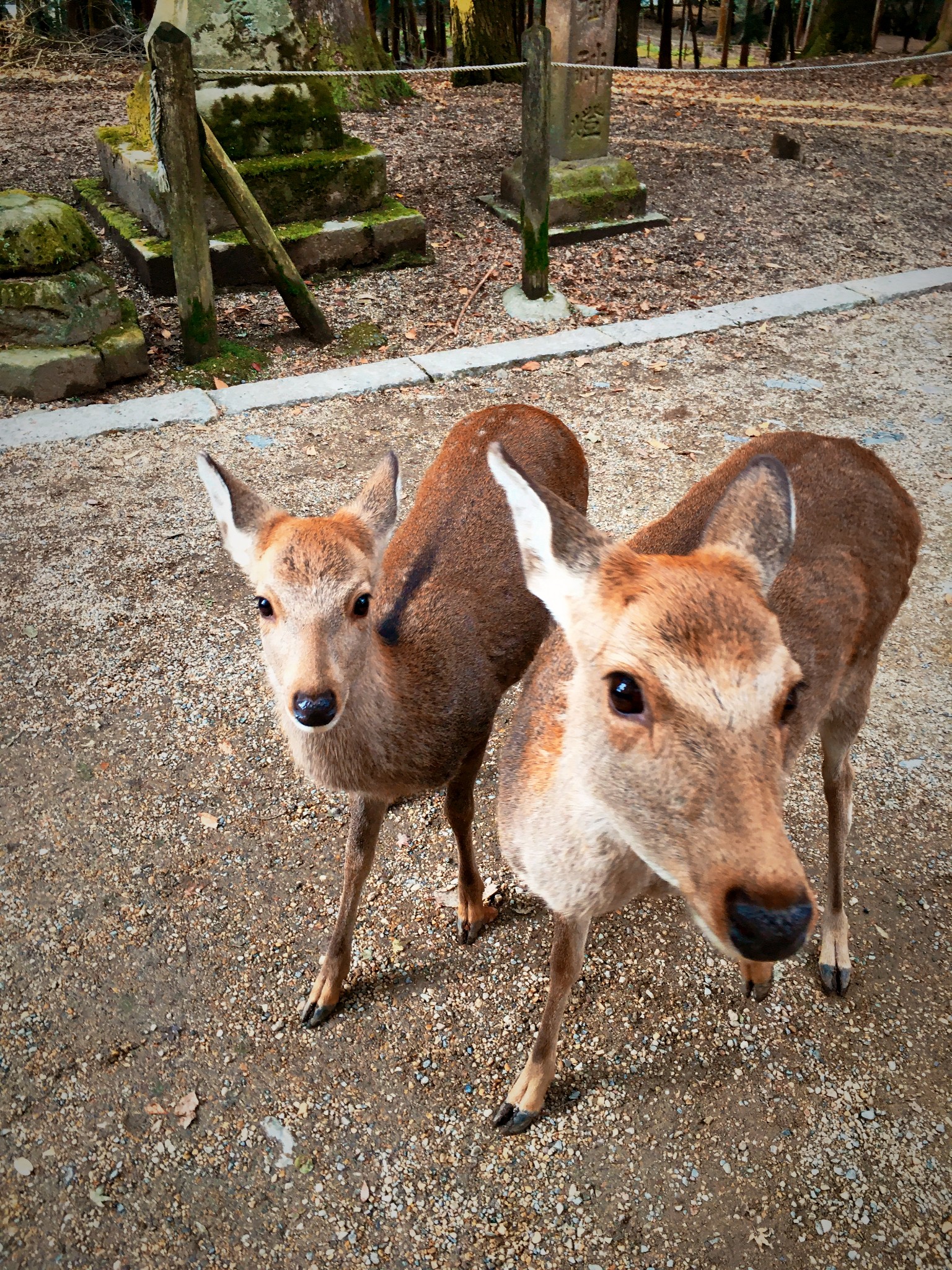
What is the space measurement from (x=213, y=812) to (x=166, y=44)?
4.43 metres

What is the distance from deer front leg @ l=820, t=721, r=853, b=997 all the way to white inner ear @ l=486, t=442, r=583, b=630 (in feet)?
4.21

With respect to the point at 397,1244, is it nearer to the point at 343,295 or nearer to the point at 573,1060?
the point at 573,1060

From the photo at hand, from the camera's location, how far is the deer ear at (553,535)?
2.02 metres

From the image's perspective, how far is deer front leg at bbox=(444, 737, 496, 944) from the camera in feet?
10.1

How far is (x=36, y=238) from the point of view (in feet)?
18.8

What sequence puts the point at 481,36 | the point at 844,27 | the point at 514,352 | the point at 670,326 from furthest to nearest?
the point at 844,27
the point at 481,36
the point at 670,326
the point at 514,352

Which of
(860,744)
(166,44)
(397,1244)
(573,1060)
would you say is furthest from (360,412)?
(397,1244)

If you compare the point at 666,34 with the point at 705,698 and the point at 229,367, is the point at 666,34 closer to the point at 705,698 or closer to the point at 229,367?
the point at 229,367

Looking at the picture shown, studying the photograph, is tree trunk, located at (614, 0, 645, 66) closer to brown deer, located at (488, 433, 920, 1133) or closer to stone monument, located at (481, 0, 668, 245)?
stone monument, located at (481, 0, 668, 245)

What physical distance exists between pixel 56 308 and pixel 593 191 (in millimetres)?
4534

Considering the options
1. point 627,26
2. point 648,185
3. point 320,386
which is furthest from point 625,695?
point 627,26

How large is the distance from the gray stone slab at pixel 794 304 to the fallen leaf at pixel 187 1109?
20.4 ft

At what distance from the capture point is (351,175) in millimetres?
7375

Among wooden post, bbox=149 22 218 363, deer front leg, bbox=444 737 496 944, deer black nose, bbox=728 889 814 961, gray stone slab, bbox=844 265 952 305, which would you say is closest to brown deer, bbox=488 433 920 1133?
deer black nose, bbox=728 889 814 961
